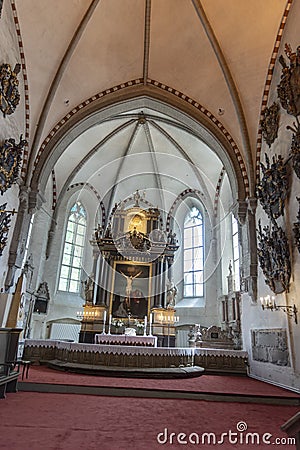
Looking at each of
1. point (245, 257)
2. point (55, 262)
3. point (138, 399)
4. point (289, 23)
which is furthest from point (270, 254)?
point (55, 262)

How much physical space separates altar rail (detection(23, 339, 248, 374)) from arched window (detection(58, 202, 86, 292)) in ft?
16.2

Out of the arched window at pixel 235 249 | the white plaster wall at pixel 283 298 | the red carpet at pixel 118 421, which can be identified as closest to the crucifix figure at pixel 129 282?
the arched window at pixel 235 249

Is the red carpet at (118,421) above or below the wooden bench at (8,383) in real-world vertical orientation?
below

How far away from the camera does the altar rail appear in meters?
9.27

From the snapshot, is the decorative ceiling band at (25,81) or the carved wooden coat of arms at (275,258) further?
the decorative ceiling band at (25,81)

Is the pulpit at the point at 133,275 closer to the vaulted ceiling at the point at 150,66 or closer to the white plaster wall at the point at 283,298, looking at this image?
the white plaster wall at the point at 283,298

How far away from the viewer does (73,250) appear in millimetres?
15883

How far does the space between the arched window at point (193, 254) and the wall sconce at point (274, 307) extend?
6.60m

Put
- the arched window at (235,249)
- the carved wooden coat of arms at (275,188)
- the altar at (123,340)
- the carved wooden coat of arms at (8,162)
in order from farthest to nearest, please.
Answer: the arched window at (235,249) → the altar at (123,340) → the carved wooden coat of arms at (8,162) → the carved wooden coat of arms at (275,188)

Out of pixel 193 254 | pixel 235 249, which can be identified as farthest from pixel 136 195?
pixel 235 249

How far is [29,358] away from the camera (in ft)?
35.1

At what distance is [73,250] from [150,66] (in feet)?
31.2

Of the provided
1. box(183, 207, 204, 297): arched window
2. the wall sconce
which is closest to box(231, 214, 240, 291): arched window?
box(183, 207, 204, 297): arched window

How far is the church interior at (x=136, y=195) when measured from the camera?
815cm
